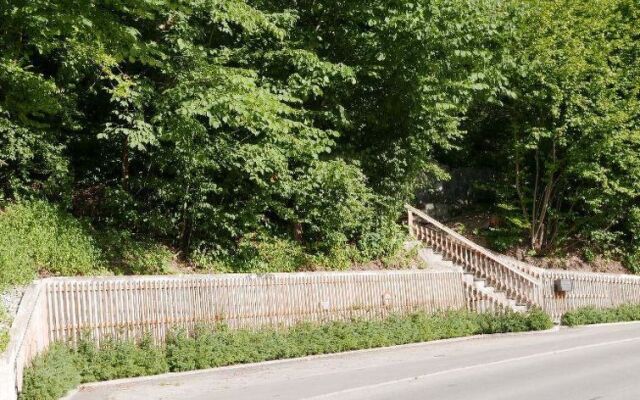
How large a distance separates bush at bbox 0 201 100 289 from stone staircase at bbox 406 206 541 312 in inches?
454

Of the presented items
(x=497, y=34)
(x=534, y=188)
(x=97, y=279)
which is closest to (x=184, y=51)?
(x=97, y=279)

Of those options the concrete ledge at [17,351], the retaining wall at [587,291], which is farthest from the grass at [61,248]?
the retaining wall at [587,291]

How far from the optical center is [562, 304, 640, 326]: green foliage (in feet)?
73.5

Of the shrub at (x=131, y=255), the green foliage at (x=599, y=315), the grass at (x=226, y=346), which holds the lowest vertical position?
the green foliage at (x=599, y=315)

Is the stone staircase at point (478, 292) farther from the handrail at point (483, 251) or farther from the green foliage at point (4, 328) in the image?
the green foliage at point (4, 328)

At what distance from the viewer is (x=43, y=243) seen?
14680 millimetres

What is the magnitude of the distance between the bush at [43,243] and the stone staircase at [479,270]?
37.9 ft

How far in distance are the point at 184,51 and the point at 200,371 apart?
7637 millimetres

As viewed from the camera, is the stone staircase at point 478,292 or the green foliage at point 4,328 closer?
the green foliage at point 4,328

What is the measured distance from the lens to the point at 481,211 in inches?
1222

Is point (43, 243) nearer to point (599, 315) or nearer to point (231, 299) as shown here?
point (231, 299)

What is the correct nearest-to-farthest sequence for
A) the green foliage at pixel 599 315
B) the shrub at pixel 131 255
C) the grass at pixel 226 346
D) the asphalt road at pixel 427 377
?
the asphalt road at pixel 427 377 → the grass at pixel 226 346 → the shrub at pixel 131 255 → the green foliage at pixel 599 315

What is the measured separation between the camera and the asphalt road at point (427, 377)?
10.4m

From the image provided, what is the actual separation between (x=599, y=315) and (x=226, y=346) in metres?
14.1
